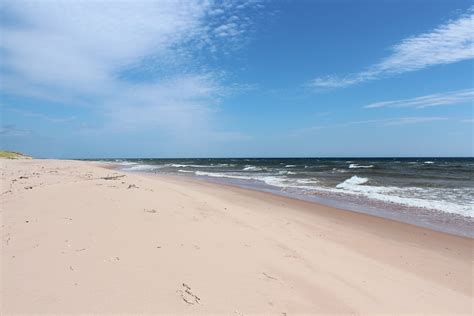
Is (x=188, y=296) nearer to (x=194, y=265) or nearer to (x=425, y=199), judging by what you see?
(x=194, y=265)

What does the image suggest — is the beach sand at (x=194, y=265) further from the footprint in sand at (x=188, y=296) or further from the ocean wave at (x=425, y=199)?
the ocean wave at (x=425, y=199)

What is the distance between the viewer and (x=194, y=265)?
4.01 meters

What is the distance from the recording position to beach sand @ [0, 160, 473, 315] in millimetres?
3111

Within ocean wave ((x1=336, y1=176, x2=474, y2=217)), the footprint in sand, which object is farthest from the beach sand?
ocean wave ((x1=336, y1=176, x2=474, y2=217))

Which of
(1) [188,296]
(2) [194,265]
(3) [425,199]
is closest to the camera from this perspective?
(1) [188,296]

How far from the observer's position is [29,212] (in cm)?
574

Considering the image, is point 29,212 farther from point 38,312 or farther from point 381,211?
point 381,211

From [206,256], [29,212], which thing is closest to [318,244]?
[206,256]

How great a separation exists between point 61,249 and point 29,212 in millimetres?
2331

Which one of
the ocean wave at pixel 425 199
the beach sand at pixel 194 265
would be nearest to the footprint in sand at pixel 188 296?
the beach sand at pixel 194 265

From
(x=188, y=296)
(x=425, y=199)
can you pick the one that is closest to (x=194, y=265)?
(x=188, y=296)

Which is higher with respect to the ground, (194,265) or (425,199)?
(194,265)

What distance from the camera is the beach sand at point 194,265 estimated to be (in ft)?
10.2

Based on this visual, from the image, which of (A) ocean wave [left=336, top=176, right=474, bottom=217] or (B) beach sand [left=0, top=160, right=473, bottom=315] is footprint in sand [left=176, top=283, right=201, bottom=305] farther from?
(A) ocean wave [left=336, top=176, right=474, bottom=217]
